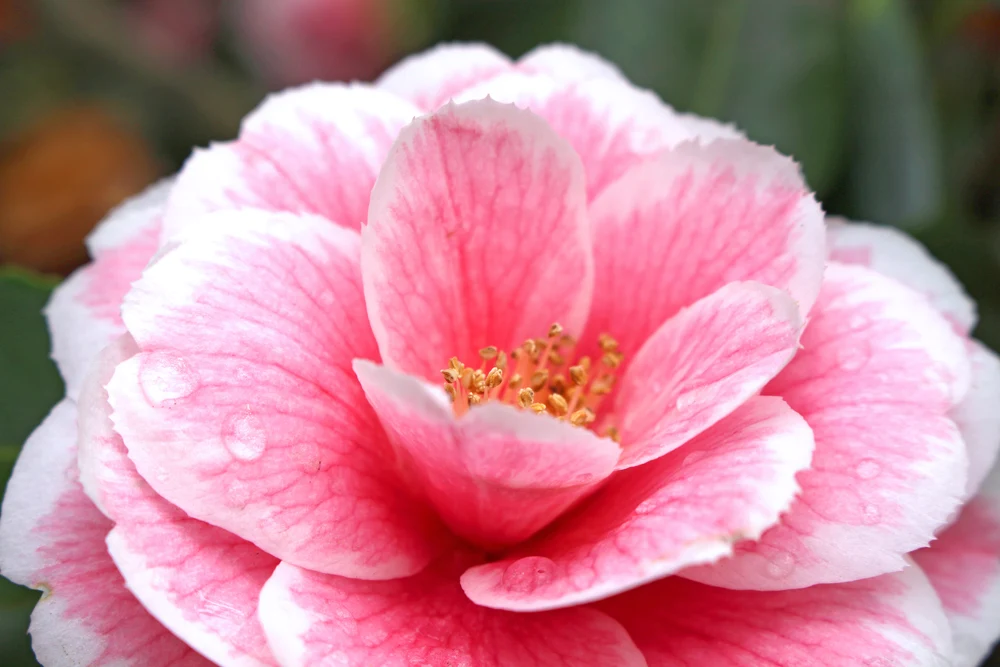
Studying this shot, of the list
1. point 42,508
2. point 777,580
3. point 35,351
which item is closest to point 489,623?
point 777,580

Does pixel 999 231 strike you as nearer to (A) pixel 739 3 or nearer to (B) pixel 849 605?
(A) pixel 739 3

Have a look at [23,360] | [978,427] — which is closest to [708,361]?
[978,427]

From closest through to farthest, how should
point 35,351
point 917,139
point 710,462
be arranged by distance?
1. point 710,462
2. point 35,351
3. point 917,139

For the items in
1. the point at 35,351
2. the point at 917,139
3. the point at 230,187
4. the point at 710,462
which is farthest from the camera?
the point at 917,139

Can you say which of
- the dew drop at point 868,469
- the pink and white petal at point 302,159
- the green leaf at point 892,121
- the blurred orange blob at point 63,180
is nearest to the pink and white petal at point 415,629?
the dew drop at point 868,469

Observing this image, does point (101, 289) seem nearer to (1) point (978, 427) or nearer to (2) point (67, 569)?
(2) point (67, 569)

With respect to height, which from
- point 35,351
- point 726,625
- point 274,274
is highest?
point 274,274

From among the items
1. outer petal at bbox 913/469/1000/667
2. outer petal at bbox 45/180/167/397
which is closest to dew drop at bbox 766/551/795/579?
outer petal at bbox 913/469/1000/667
